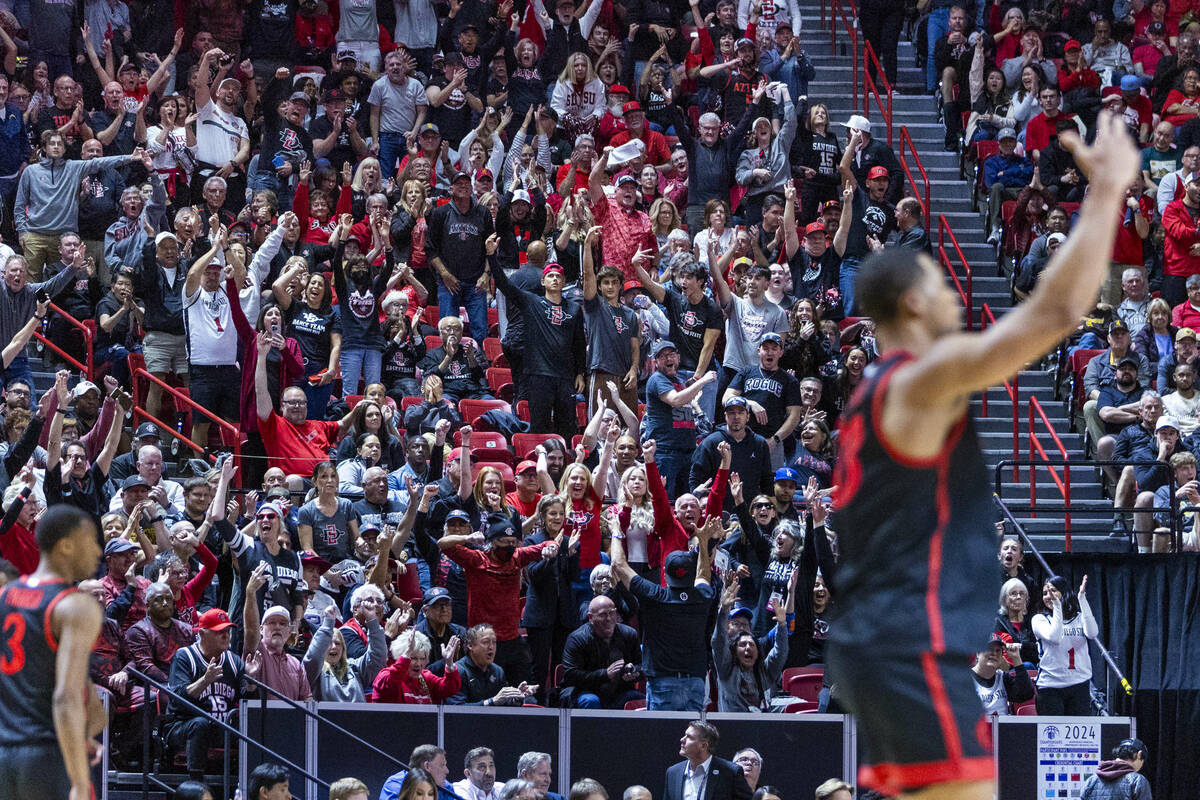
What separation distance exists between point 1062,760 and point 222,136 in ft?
37.1

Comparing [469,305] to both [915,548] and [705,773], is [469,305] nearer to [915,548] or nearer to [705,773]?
[705,773]

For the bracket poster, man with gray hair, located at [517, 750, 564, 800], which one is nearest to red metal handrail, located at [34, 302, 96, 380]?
man with gray hair, located at [517, 750, 564, 800]

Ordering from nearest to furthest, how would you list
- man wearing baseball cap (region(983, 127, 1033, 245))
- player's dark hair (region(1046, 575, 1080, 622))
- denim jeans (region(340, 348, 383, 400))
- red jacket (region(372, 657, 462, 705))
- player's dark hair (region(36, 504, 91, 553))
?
player's dark hair (region(36, 504, 91, 553)) < red jacket (region(372, 657, 462, 705)) < player's dark hair (region(1046, 575, 1080, 622)) < denim jeans (region(340, 348, 383, 400)) < man wearing baseball cap (region(983, 127, 1033, 245))

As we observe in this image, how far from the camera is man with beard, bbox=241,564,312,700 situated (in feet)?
39.3

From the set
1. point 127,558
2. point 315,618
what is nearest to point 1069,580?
point 315,618

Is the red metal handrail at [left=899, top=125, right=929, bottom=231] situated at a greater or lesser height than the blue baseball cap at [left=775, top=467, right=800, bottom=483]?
greater

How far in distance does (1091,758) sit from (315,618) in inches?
225

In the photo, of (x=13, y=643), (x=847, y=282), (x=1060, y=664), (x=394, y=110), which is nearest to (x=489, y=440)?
(x=847, y=282)

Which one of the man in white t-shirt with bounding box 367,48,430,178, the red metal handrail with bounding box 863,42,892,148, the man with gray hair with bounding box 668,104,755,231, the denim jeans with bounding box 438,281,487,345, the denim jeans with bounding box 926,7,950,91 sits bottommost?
the denim jeans with bounding box 438,281,487,345

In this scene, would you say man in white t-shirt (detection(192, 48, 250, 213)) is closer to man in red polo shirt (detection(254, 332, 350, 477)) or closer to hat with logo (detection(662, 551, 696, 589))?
man in red polo shirt (detection(254, 332, 350, 477))

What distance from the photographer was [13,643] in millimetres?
6223

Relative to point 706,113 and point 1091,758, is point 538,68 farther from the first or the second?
point 1091,758

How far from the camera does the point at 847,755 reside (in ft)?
40.8

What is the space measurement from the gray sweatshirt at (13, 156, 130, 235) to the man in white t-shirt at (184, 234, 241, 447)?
241 centimetres
